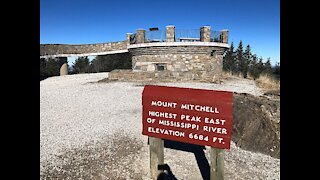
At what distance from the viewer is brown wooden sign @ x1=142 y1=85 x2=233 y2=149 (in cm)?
375

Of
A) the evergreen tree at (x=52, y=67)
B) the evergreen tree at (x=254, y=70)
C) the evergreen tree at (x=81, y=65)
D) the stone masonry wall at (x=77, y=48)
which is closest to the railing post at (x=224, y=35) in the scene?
the evergreen tree at (x=254, y=70)

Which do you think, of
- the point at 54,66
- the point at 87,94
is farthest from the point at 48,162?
the point at 54,66

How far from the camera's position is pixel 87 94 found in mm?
12500

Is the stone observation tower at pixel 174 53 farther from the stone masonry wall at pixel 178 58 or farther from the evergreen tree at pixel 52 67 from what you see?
the evergreen tree at pixel 52 67

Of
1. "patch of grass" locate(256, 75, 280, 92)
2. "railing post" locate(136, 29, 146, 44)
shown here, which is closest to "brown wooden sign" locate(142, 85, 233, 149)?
"patch of grass" locate(256, 75, 280, 92)

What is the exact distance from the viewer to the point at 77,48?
85.5 feet

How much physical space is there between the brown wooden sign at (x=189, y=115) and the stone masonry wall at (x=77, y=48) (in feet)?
68.6

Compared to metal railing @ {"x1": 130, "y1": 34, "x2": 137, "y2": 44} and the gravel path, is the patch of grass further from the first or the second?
metal railing @ {"x1": 130, "y1": 34, "x2": 137, "y2": 44}

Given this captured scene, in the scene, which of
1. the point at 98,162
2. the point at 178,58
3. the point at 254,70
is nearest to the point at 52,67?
the point at 178,58

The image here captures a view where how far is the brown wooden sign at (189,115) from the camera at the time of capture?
12.3 ft
